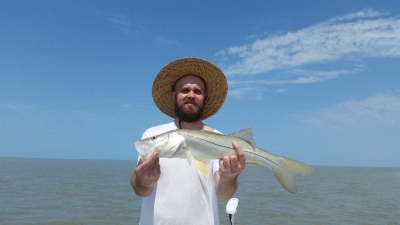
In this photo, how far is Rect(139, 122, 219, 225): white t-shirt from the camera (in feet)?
11.1

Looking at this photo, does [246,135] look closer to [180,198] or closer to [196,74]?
[180,198]

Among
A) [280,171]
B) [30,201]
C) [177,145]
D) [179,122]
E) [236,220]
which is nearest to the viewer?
[177,145]

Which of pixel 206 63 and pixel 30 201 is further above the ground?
pixel 206 63

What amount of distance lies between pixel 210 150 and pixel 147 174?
28.2 inches

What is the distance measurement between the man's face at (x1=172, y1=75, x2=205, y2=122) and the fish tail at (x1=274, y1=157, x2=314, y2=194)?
1180 millimetres

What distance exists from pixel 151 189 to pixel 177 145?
0.60 metres

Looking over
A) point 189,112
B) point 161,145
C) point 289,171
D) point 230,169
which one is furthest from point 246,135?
point 161,145

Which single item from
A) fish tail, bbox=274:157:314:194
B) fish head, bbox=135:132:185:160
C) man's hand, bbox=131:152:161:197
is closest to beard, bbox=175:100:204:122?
fish head, bbox=135:132:185:160

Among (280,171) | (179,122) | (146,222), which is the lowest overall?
(146,222)

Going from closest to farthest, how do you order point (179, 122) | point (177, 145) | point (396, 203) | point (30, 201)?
point (177, 145)
point (179, 122)
point (30, 201)
point (396, 203)

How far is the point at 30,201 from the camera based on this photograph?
58.9 feet

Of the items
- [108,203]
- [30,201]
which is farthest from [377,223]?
[30,201]

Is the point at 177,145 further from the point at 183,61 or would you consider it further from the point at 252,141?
the point at 183,61

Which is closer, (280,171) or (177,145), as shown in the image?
(177,145)
